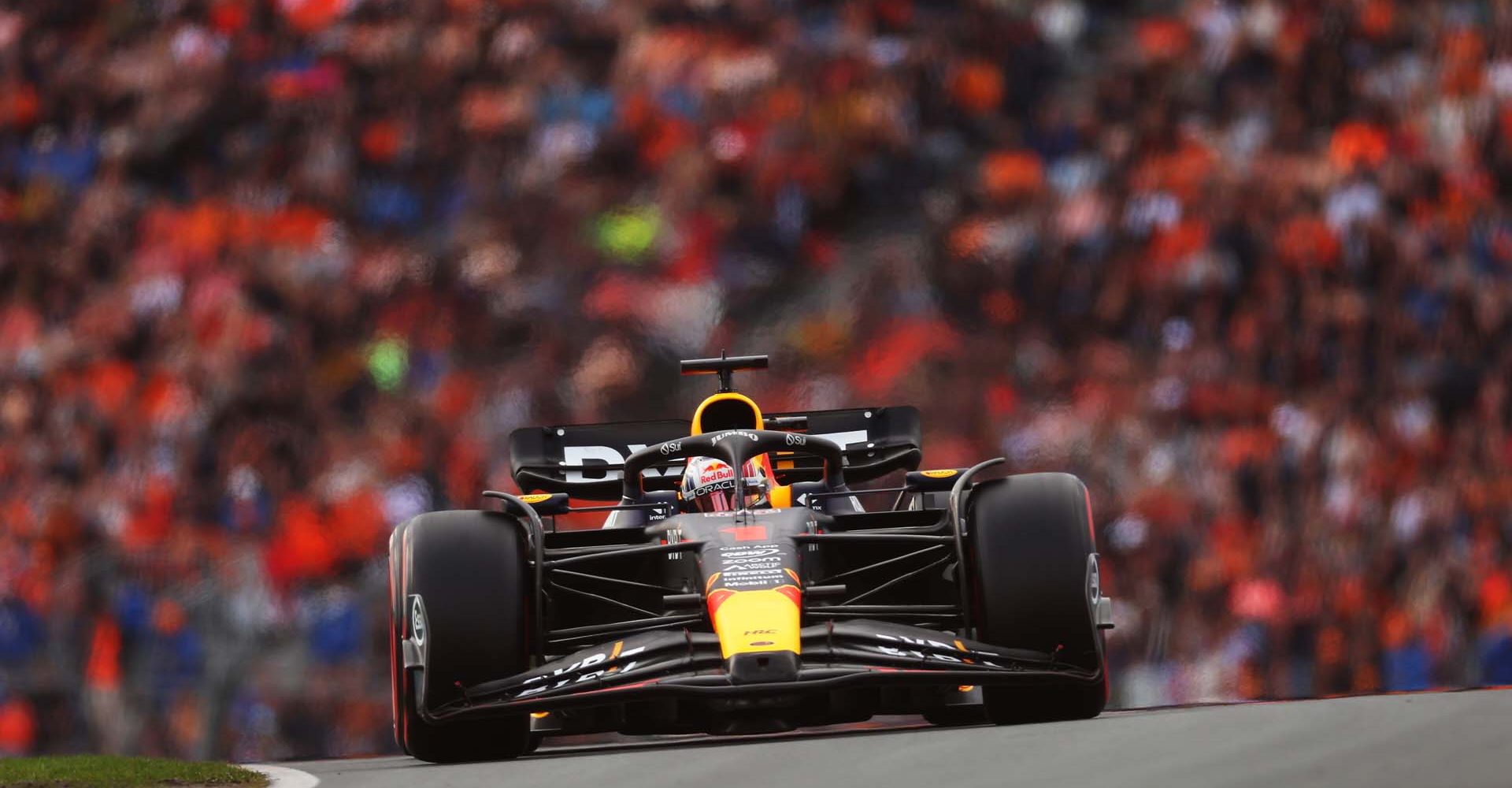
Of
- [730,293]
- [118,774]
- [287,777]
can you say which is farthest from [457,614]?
[730,293]

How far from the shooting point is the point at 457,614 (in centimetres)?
551

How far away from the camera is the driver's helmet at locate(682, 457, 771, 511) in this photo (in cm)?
650

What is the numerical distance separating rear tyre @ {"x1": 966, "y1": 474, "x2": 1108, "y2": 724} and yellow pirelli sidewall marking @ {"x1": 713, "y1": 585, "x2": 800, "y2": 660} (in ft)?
2.15

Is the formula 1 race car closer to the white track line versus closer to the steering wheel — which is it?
the steering wheel

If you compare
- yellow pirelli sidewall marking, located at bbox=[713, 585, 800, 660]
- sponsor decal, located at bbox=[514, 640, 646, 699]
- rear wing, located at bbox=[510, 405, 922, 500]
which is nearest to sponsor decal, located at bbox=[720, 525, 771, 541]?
yellow pirelli sidewall marking, located at bbox=[713, 585, 800, 660]

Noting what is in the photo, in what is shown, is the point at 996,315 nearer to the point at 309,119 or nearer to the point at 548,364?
the point at 548,364

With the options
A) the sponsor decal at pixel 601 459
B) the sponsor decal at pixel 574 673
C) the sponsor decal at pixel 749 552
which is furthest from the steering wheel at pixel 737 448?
the sponsor decal at pixel 601 459

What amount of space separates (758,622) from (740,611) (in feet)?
0.31

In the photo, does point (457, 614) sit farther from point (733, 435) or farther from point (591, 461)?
point (591, 461)

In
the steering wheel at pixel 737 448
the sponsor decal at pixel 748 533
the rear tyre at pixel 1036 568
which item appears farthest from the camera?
the steering wheel at pixel 737 448

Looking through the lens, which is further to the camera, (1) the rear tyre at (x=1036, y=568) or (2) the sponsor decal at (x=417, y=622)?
(1) the rear tyre at (x=1036, y=568)

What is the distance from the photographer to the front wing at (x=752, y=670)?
5020 mm

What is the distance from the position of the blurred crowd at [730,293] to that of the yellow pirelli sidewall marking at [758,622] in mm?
5205

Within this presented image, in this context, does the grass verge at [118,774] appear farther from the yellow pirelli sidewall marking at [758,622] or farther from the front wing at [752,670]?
the yellow pirelli sidewall marking at [758,622]
